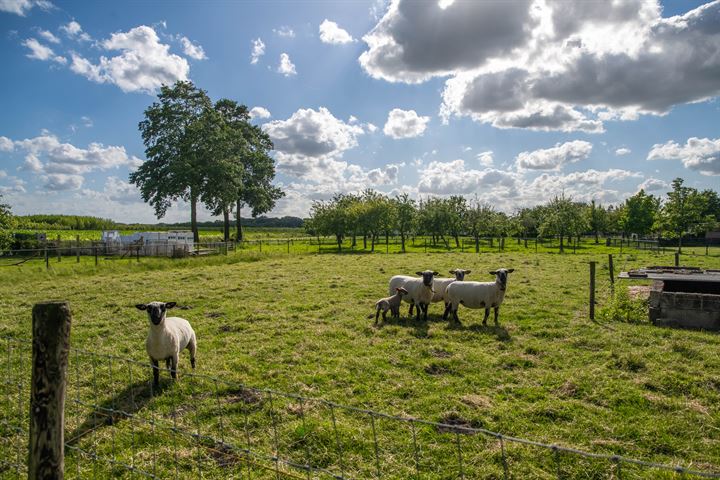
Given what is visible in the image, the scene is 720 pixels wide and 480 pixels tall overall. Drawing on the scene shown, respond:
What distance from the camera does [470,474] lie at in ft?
15.2

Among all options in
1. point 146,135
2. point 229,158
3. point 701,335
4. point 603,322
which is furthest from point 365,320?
point 146,135

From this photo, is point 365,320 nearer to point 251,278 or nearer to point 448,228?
point 251,278

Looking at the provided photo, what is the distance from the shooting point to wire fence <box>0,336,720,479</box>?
15.3ft

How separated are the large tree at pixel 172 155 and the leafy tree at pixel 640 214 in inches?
2687

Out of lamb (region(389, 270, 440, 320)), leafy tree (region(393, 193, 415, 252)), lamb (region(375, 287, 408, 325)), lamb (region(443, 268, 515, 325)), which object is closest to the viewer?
lamb (region(443, 268, 515, 325))

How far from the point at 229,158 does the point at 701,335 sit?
45.2 meters

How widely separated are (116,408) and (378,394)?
4048mm

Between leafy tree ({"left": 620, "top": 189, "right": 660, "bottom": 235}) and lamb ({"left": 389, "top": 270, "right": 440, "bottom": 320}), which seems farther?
leafy tree ({"left": 620, "top": 189, "right": 660, "bottom": 235})

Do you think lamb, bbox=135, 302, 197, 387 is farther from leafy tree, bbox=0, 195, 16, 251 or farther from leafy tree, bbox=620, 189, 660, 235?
leafy tree, bbox=620, 189, 660, 235

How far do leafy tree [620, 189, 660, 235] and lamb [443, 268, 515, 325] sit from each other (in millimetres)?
70602

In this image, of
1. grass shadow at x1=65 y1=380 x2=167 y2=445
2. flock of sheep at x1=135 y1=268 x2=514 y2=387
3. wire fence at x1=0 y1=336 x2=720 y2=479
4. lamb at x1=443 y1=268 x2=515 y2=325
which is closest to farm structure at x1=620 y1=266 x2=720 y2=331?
flock of sheep at x1=135 y1=268 x2=514 y2=387

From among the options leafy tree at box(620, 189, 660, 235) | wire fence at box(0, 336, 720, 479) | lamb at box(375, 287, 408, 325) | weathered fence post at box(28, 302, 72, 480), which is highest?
leafy tree at box(620, 189, 660, 235)

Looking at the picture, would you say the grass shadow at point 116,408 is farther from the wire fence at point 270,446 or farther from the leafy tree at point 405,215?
the leafy tree at point 405,215

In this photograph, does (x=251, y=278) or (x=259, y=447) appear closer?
(x=259, y=447)
